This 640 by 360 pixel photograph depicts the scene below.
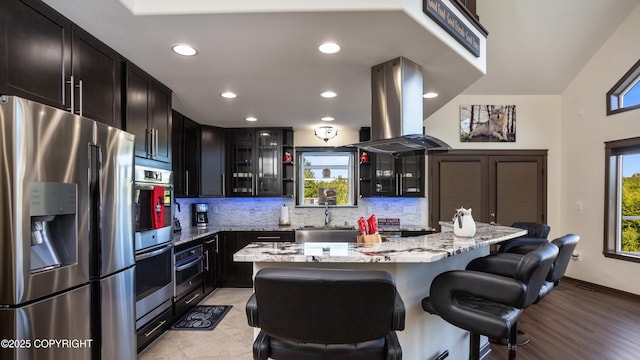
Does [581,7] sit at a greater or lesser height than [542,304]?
greater


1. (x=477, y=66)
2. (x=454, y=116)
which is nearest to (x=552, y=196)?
(x=454, y=116)

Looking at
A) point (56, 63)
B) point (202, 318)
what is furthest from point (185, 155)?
point (56, 63)

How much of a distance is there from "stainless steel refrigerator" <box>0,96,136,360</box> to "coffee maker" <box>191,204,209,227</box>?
2.81 metres

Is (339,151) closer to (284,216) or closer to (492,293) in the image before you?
(284,216)

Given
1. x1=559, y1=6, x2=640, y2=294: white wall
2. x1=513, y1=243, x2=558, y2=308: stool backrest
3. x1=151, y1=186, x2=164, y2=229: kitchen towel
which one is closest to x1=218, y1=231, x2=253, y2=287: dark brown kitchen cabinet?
x1=151, y1=186, x2=164, y2=229: kitchen towel

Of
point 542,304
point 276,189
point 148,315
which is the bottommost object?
point 542,304

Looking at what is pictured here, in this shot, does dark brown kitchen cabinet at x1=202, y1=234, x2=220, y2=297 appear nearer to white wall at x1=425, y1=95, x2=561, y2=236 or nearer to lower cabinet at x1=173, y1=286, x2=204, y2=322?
lower cabinet at x1=173, y1=286, x2=204, y2=322

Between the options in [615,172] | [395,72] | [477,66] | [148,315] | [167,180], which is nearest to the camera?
[395,72]

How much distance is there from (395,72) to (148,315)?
291 centimetres

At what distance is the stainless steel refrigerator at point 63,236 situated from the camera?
4.65 feet

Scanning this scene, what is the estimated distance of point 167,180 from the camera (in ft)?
10.2

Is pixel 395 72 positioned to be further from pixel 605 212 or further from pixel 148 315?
pixel 605 212

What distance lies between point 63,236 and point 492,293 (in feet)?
7.65

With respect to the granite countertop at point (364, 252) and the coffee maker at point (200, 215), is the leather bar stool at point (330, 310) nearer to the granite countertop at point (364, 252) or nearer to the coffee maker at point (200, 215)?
the granite countertop at point (364, 252)
